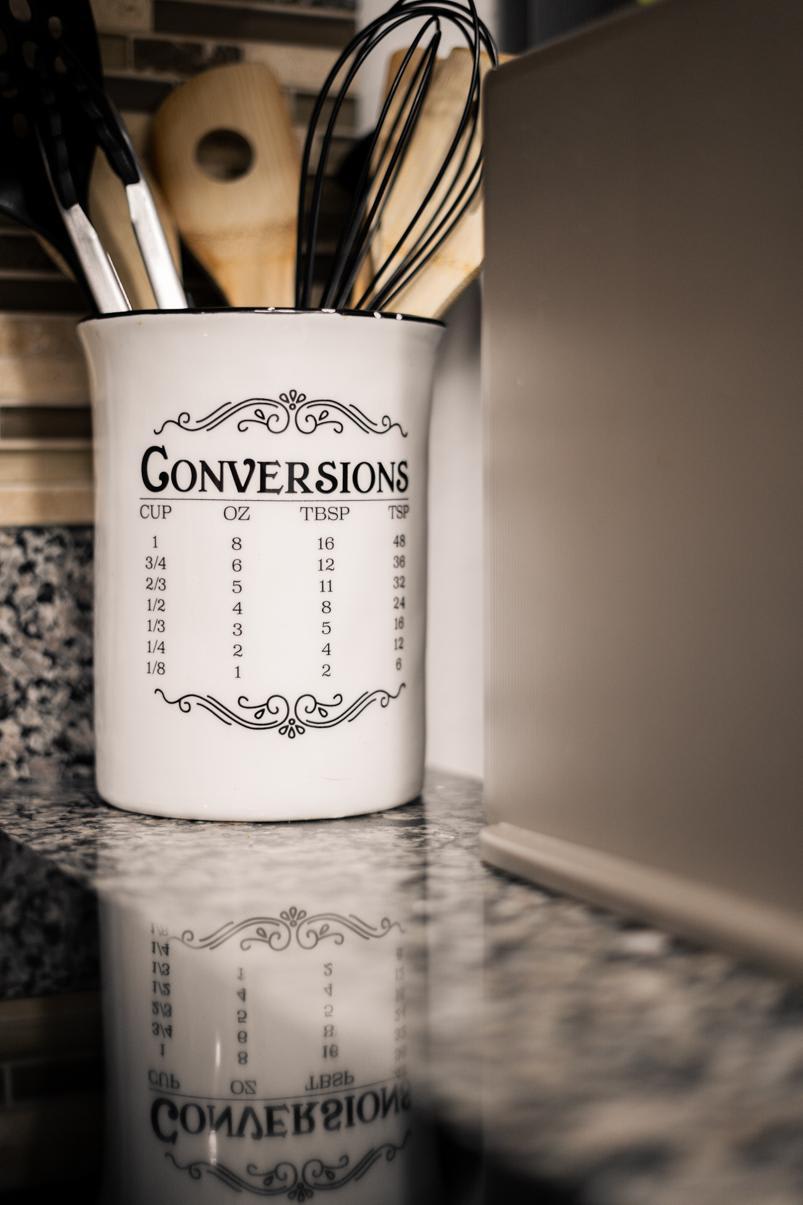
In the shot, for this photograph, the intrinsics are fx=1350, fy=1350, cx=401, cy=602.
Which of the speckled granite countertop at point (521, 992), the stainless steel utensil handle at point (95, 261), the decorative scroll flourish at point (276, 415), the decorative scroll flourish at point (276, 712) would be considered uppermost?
the stainless steel utensil handle at point (95, 261)

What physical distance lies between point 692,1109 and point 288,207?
456 mm

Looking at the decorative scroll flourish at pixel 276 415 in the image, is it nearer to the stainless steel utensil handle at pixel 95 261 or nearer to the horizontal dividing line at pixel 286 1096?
the stainless steel utensil handle at pixel 95 261

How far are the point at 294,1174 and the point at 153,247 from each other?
1.30ft

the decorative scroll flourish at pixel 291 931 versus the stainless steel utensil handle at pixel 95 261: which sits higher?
the stainless steel utensil handle at pixel 95 261

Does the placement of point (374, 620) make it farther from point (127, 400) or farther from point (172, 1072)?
point (172, 1072)

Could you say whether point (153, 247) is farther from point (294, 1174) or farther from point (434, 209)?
point (294, 1174)

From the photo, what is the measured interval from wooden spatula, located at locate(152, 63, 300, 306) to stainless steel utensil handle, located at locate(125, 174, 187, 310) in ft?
0.18

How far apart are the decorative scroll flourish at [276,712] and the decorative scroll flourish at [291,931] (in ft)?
0.33

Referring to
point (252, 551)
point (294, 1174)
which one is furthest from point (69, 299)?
point (294, 1174)

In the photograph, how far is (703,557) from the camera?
38cm

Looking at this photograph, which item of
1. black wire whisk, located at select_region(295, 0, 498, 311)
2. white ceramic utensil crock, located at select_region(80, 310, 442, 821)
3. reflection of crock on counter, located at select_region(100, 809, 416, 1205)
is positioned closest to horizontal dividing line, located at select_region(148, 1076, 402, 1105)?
reflection of crock on counter, located at select_region(100, 809, 416, 1205)

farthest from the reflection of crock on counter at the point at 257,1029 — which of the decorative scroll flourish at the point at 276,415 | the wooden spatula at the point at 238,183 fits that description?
the wooden spatula at the point at 238,183

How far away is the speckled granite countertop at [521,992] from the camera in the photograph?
10.7 inches

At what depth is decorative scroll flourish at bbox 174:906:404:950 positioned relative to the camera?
16.1 inches
